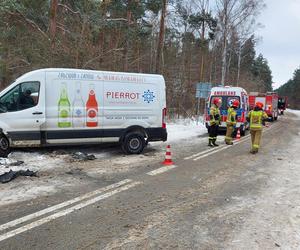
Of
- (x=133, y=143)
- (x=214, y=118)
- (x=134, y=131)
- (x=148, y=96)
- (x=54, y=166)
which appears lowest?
(x=54, y=166)

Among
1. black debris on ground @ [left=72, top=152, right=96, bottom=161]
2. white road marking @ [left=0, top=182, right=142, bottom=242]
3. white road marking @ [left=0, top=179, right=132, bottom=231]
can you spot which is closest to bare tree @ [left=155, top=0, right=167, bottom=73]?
black debris on ground @ [left=72, top=152, right=96, bottom=161]

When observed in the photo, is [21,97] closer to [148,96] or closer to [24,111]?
[24,111]

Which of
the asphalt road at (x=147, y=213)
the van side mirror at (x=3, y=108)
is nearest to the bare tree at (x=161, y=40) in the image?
the van side mirror at (x=3, y=108)

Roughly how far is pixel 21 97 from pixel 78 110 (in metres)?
1.53

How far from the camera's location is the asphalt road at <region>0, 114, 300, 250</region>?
181 inches

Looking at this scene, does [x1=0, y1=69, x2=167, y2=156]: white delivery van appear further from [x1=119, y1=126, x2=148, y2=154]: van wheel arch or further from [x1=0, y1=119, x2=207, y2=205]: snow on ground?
[x1=0, y1=119, x2=207, y2=205]: snow on ground

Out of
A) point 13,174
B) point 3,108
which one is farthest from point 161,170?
point 3,108

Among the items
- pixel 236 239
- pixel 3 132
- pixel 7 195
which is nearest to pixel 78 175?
pixel 7 195

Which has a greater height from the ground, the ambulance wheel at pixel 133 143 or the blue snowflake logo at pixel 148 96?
the blue snowflake logo at pixel 148 96

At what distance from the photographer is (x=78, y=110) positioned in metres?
10.2

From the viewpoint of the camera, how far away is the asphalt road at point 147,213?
4598 mm

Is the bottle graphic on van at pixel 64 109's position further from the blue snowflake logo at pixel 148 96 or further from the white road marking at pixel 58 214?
the white road marking at pixel 58 214

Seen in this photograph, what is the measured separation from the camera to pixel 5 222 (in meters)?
5.14

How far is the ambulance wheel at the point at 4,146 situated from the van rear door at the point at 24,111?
6.6 inches
